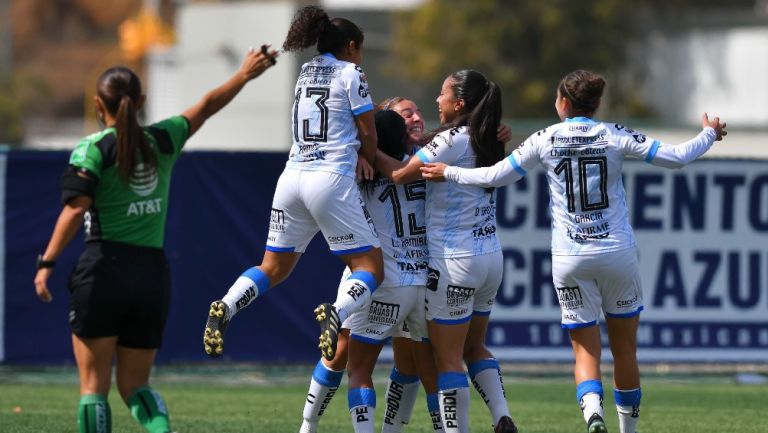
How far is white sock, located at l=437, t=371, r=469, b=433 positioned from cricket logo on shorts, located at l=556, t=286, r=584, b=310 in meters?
0.78

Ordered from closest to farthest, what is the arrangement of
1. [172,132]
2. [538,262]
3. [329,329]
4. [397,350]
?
1. [172,132]
2. [329,329]
3. [397,350]
4. [538,262]

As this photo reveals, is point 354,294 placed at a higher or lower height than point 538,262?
higher

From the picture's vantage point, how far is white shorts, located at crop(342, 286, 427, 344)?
7.77 metres

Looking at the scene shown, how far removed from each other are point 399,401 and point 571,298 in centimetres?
120

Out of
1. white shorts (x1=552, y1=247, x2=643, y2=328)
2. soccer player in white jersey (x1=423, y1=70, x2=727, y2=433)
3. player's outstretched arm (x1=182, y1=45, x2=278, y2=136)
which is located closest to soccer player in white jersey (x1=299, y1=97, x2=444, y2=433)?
soccer player in white jersey (x1=423, y1=70, x2=727, y2=433)

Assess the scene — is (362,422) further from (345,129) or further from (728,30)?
(728,30)

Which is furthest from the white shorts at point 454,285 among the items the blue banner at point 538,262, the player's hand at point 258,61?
the blue banner at point 538,262

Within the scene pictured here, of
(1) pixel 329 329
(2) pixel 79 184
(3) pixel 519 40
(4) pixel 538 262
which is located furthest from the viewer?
(3) pixel 519 40

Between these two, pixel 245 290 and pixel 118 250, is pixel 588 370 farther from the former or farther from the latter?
pixel 118 250

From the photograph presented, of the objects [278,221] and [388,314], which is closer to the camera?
[388,314]

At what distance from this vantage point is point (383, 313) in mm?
7793

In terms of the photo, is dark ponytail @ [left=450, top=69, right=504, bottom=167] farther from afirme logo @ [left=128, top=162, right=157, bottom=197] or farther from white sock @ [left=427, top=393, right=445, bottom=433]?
afirme logo @ [left=128, top=162, right=157, bottom=197]

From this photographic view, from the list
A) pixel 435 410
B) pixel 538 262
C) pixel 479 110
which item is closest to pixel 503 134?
pixel 479 110

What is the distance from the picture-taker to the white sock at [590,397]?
7752 mm
